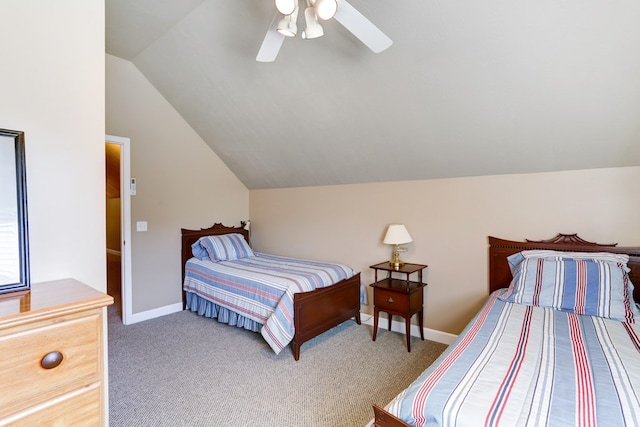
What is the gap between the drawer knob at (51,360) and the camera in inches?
37.1

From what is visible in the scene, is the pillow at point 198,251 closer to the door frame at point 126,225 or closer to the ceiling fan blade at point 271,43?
the door frame at point 126,225

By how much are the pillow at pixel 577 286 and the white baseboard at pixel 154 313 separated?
3.52m

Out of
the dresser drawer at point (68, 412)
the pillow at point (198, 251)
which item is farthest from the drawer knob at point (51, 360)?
the pillow at point (198, 251)

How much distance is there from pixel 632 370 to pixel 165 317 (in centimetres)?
400

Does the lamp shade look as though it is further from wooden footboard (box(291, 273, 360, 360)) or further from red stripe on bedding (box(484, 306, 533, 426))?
red stripe on bedding (box(484, 306, 533, 426))

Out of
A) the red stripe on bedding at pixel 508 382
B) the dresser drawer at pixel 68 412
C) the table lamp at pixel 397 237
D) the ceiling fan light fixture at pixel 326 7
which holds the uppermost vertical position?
the ceiling fan light fixture at pixel 326 7

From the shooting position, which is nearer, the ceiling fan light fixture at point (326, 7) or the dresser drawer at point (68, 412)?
the dresser drawer at point (68, 412)

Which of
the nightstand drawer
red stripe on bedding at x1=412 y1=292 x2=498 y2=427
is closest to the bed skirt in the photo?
the nightstand drawer

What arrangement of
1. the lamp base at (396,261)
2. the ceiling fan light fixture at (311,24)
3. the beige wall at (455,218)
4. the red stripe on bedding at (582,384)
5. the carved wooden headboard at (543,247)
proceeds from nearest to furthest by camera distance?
the red stripe on bedding at (582,384) → the ceiling fan light fixture at (311,24) → the carved wooden headboard at (543,247) → the beige wall at (455,218) → the lamp base at (396,261)

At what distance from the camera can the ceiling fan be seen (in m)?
1.56

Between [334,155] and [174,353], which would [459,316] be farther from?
[174,353]

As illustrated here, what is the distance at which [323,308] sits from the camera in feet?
10.4

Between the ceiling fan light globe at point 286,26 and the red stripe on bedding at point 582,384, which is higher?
the ceiling fan light globe at point 286,26

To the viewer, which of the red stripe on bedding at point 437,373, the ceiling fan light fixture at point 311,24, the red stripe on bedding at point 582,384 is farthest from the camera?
the ceiling fan light fixture at point 311,24
